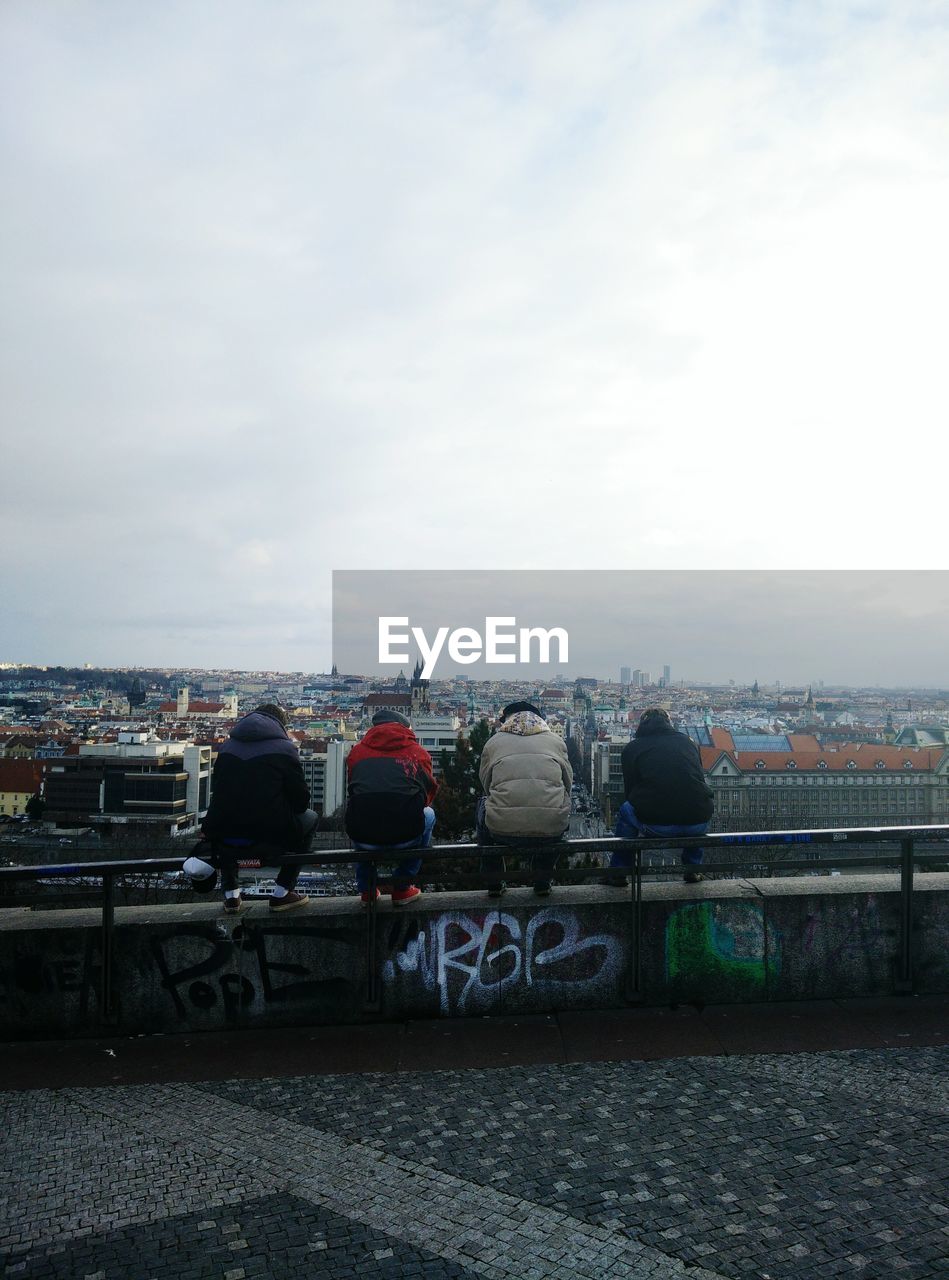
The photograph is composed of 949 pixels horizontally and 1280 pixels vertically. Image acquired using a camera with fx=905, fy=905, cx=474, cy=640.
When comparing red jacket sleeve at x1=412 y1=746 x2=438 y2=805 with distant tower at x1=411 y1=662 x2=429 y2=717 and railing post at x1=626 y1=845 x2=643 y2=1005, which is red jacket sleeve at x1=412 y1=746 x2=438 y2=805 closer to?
railing post at x1=626 y1=845 x2=643 y2=1005

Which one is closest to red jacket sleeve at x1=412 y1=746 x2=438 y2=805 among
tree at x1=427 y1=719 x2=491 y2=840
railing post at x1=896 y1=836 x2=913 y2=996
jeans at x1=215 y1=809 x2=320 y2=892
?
jeans at x1=215 y1=809 x2=320 y2=892

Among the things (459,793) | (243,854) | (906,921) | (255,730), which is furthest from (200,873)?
(459,793)

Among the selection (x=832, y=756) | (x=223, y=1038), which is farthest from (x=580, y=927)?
(x=832, y=756)

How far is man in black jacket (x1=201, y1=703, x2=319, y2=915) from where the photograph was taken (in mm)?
4934

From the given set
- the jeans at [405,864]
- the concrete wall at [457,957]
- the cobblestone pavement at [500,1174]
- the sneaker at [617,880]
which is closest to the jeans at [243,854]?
the concrete wall at [457,957]

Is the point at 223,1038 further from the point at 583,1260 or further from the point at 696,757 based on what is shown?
the point at 696,757

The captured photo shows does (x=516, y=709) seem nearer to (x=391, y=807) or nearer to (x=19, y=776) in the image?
(x=391, y=807)

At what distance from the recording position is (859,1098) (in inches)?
142

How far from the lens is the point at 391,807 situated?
5102 millimetres

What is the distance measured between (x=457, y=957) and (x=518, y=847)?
666 millimetres

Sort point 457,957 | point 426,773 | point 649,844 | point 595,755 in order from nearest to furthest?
point 457,957 < point 649,844 < point 426,773 < point 595,755

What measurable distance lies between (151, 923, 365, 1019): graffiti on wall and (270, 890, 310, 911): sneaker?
0.12 metres

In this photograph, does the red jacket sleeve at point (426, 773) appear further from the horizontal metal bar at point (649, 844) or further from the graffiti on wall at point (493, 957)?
the graffiti on wall at point (493, 957)

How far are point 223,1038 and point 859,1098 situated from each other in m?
2.96
